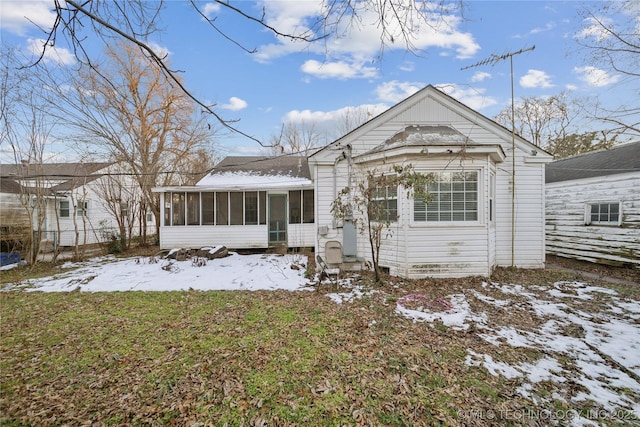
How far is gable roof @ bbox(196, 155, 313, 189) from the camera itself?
11773 millimetres

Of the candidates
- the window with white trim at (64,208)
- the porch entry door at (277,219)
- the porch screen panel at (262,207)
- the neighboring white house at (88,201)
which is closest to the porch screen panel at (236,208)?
the porch screen panel at (262,207)

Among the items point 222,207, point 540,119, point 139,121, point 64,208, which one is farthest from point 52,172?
point 540,119

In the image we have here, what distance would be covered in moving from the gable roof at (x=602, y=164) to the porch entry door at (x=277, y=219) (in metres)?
12.2

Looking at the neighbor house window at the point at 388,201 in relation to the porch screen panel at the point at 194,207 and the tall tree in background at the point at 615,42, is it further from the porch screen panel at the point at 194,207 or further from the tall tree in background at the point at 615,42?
the porch screen panel at the point at 194,207

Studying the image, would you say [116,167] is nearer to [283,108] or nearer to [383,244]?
[283,108]

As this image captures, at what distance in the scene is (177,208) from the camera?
38.4 ft

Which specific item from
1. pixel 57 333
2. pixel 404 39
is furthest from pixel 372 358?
pixel 57 333

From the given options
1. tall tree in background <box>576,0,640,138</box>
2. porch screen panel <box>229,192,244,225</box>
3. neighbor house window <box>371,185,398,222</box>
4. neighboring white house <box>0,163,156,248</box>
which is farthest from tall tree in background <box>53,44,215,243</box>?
tall tree in background <box>576,0,640,138</box>

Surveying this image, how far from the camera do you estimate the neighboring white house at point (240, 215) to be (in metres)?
11.5

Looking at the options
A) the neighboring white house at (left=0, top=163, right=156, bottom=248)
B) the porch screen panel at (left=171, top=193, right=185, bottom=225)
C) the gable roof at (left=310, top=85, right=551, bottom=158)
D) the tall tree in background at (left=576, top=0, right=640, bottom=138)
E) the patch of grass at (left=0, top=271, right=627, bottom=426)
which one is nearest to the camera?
the patch of grass at (left=0, top=271, right=627, bottom=426)

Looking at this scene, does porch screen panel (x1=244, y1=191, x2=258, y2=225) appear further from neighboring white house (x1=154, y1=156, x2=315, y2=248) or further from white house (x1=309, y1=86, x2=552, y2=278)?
white house (x1=309, y1=86, x2=552, y2=278)

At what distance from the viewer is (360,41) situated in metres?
2.76

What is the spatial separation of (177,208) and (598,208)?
17.1m

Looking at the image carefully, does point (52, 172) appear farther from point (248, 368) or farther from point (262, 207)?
point (248, 368)
